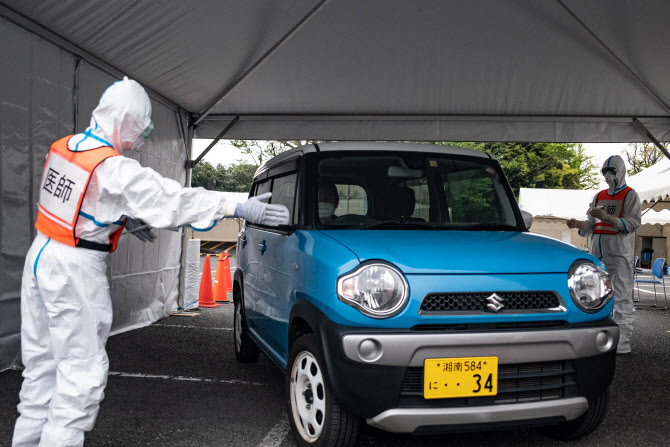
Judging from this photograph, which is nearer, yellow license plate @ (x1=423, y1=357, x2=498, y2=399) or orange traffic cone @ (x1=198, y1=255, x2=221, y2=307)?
yellow license plate @ (x1=423, y1=357, x2=498, y2=399)

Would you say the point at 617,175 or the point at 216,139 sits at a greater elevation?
the point at 216,139

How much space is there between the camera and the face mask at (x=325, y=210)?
3.34 m

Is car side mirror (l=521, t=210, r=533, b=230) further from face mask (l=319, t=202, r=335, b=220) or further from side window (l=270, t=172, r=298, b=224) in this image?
side window (l=270, t=172, r=298, b=224)

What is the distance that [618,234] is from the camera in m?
5.93

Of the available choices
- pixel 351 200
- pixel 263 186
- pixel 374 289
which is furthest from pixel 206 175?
pixel 374 289

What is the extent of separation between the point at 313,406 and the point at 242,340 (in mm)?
2366

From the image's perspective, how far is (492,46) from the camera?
612 cm

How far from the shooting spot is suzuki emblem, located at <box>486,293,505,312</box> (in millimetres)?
2584

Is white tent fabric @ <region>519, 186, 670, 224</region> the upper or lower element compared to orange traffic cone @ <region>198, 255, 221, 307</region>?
upper

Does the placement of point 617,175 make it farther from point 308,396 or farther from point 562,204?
point 562,204

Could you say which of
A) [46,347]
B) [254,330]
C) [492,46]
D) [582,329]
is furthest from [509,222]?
[492,46]

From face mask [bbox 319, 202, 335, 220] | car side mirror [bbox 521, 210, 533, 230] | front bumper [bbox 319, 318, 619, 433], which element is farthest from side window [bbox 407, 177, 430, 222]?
front bumper [bbox 319, 318, 619, 433]

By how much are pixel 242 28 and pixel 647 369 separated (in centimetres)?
528

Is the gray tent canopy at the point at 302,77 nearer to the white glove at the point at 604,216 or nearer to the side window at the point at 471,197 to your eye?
the white glove at the point at 604,216
